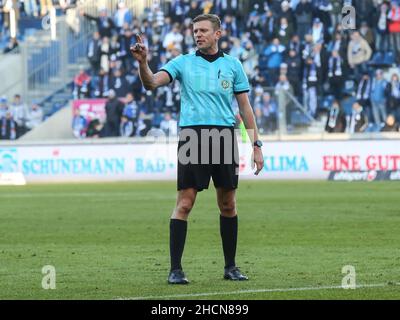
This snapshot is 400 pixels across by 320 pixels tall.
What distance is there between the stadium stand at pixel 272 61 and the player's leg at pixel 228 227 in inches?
865

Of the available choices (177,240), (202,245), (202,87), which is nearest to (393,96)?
(202,245)

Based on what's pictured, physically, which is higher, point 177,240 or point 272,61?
point 272,61

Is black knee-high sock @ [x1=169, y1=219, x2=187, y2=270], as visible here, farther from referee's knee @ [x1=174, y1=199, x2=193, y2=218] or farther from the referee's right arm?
the referee's right arm

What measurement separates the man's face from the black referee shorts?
73cm

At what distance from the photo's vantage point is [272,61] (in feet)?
116

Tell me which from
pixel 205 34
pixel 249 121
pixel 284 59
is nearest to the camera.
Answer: pixel 205 34

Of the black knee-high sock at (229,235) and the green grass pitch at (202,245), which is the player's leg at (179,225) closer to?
the green grass pitch at (202,245)

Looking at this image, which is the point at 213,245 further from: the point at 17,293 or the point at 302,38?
the point at 302,38

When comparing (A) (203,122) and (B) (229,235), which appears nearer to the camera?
(A) (203,122)

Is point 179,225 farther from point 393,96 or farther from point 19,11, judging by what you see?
point 19,11

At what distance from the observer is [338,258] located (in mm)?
12180

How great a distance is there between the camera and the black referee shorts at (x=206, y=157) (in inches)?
399

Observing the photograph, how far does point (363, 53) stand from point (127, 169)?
782 cm

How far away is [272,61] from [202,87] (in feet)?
82.7
